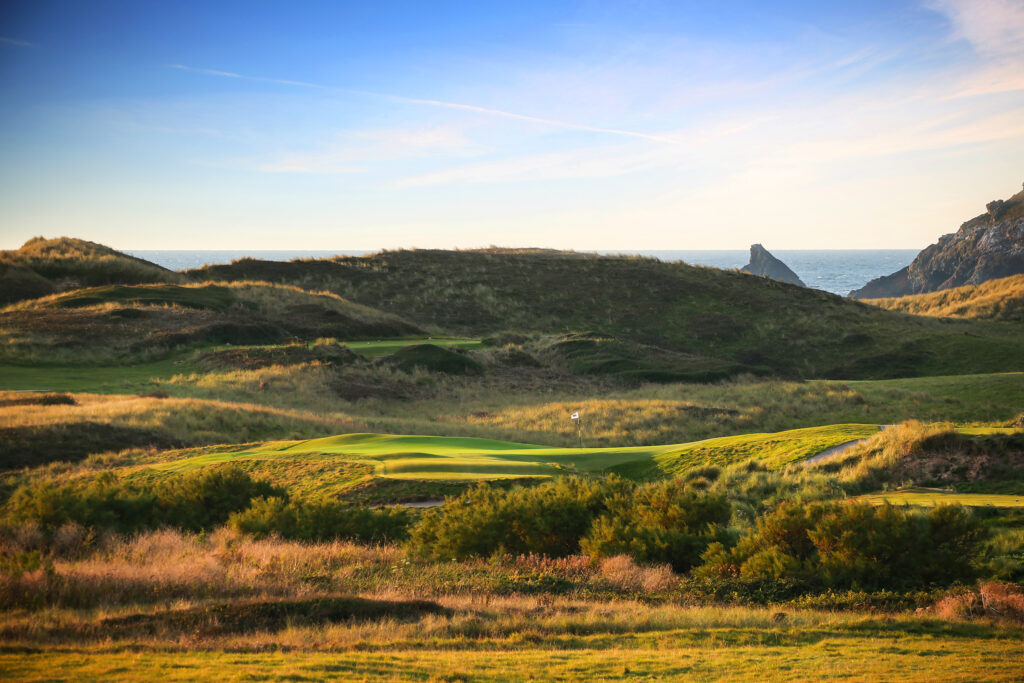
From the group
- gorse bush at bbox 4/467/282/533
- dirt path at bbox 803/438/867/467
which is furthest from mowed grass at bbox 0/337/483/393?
dirt path at bbox 803/438/867/467

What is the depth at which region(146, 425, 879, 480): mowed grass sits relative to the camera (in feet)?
53.9

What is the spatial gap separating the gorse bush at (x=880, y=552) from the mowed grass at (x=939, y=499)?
149 centimetres

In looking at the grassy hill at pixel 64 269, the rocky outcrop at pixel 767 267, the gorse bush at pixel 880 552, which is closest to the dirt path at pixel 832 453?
the gorse bush at pixel 880 552

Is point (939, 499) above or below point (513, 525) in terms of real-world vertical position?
above

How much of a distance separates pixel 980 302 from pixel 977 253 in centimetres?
3558

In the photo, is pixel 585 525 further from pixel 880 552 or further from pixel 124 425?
pixel 124 425

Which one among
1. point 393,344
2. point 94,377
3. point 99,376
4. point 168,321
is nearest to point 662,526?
point 94,377

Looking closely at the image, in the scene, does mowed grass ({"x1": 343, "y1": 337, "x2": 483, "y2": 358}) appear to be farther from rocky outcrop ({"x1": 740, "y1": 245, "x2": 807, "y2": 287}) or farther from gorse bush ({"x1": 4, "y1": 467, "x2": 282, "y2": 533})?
rocky outcrop ({"x1": 740, "y1": 245, "x2": 807, "y2": 287})

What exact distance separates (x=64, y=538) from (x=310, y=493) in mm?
5203

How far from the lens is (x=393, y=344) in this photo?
47500 millimetres

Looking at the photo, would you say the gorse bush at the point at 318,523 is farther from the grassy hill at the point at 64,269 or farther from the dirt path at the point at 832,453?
the grassy hill at the point at 64,269

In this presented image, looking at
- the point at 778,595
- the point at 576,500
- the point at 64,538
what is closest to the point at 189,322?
the point at 64,538

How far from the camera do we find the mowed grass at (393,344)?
43.8 metres

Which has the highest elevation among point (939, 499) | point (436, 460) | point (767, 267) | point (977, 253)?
point (767, 267)
